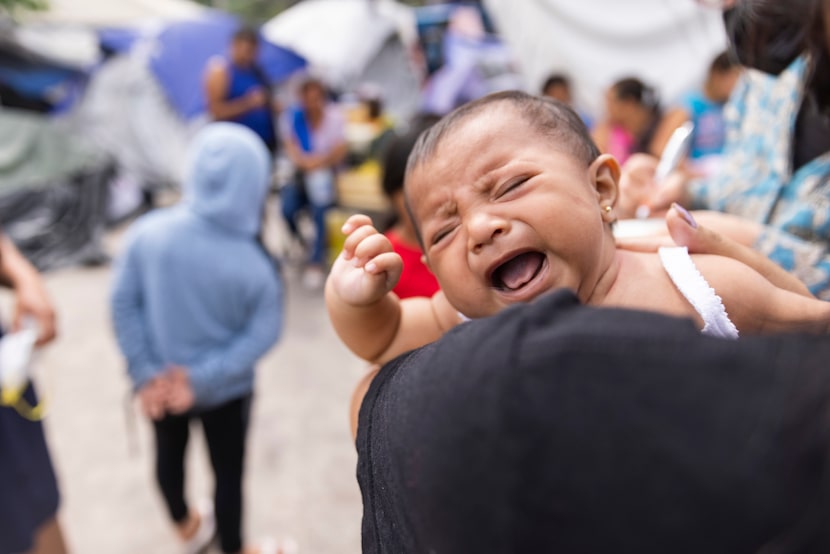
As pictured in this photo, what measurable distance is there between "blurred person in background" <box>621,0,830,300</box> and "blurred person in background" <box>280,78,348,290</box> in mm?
4011

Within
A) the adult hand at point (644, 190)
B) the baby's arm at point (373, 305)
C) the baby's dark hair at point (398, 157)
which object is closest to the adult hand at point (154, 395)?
the baby's dark hair at point (398, 157)

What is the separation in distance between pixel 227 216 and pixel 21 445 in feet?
3.01

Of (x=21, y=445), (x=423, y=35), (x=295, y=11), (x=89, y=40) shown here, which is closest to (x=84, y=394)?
(x=21, y=445)

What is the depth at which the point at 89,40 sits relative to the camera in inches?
333

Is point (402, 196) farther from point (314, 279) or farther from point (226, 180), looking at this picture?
point (314, 279)

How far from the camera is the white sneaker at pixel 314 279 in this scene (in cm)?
510

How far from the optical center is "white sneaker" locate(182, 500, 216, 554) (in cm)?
253

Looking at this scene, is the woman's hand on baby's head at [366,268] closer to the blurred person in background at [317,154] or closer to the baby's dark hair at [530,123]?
the baby's dark hair at [530,123]

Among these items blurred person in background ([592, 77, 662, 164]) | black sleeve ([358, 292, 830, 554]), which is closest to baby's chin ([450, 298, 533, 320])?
black sleeve ([358, 292, 830, 554])

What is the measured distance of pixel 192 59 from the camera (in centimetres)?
732

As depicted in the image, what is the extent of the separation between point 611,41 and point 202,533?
13.4 ft

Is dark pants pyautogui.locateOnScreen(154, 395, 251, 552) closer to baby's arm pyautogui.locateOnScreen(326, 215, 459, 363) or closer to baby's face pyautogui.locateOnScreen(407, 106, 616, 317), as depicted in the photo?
A: baby's arm pyautogui.locateOnScreen(326, 215, 459, 363)

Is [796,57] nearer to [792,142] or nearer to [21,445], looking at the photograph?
[792,142]

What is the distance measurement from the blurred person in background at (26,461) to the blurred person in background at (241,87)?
3.72 meters
